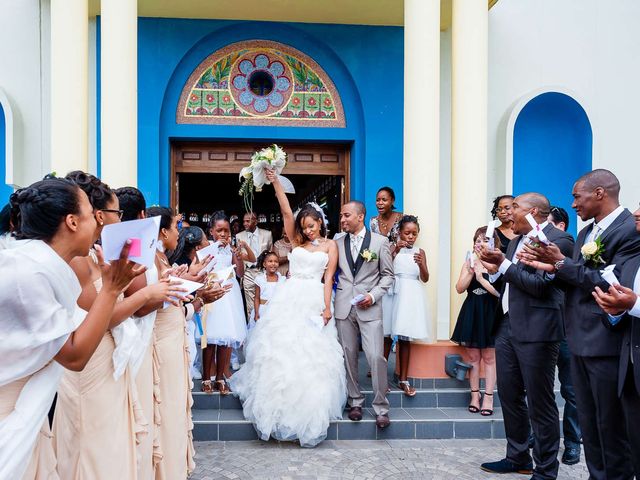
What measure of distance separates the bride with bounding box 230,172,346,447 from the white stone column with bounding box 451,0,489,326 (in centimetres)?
181

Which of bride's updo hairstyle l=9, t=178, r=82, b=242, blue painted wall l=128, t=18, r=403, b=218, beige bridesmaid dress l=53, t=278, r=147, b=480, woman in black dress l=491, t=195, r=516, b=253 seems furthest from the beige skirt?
Answer: blue painted wall l=128, t=18, r=403, b=218

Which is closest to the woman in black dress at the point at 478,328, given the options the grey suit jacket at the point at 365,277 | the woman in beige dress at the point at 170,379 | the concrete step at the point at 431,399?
the concrete step at the point at 431,399

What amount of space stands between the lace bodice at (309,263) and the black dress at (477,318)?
5.54ft

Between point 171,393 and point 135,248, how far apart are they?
2.12m

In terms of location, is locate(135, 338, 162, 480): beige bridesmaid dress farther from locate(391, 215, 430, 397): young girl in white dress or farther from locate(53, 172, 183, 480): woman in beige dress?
locate(391, 215, 430, 397): young girl in white dress

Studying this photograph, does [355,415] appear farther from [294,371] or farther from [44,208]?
[44,208]

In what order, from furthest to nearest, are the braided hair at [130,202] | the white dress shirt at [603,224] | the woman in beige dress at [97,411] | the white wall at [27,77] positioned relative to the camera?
1. the white wall at [27,77]
2. the white dress shirt at [603,224]
3. the braided hair at [130,202]
4. the woman in beige dress at [97,411]

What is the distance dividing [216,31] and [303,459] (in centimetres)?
659

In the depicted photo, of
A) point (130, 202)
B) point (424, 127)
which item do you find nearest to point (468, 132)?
point (424, 127)

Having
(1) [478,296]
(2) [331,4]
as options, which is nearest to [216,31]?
(2) [331,4]

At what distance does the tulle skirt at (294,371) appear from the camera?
202 inches

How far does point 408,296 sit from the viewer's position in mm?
6223

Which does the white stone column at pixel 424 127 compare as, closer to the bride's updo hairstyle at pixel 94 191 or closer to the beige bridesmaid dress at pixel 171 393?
the beige bridesmaid dress at pixel 171 393

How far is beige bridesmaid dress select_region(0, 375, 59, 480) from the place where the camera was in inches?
82.4
